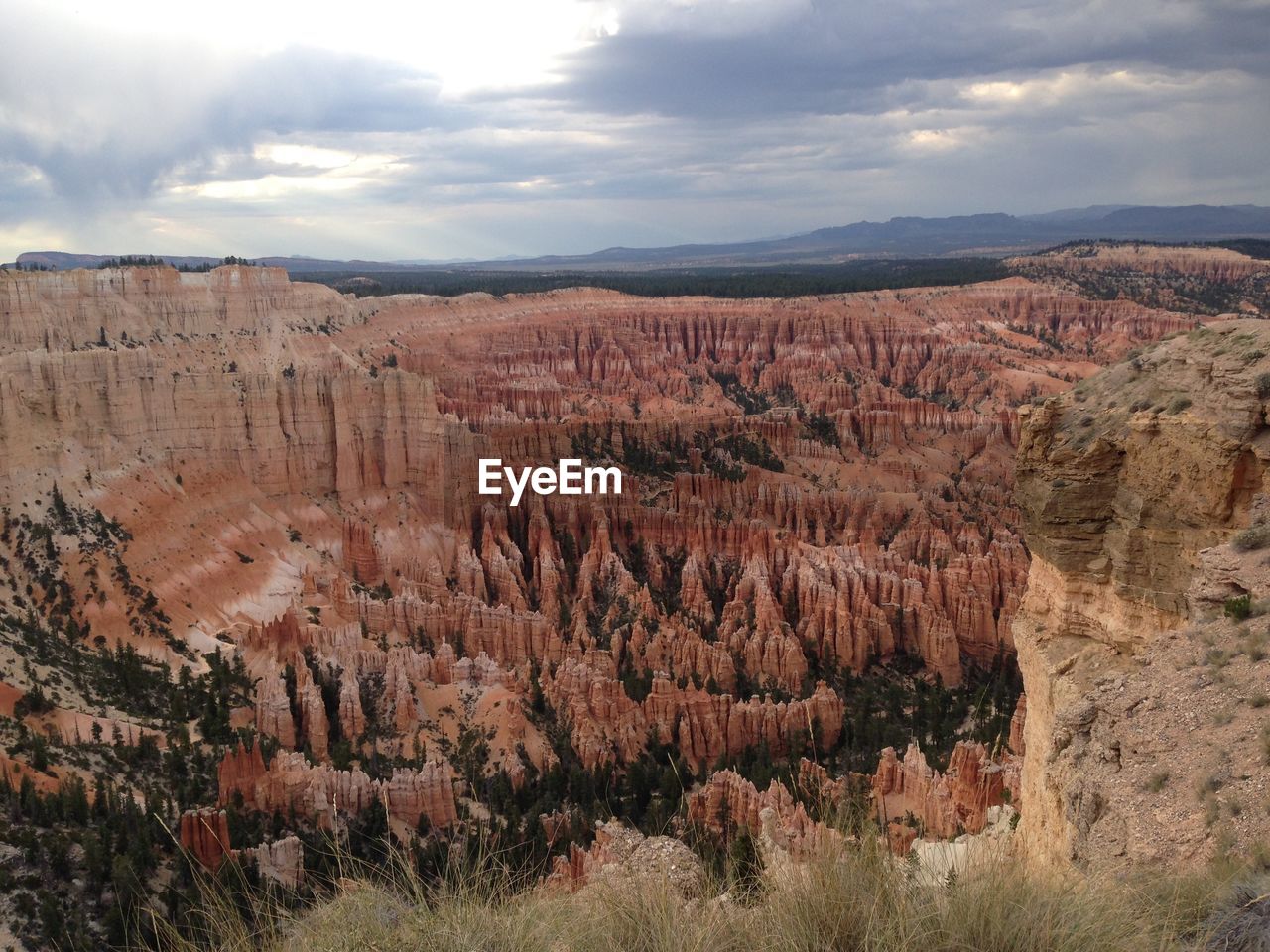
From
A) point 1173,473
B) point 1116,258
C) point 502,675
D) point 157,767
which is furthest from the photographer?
point 1116,258

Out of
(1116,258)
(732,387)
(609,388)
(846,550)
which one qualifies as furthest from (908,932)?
(1116,258)

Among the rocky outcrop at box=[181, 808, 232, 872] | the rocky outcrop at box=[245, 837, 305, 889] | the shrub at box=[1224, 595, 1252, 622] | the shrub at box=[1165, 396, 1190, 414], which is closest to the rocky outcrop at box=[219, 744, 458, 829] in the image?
the rocky outcrop at box=[245, 837, 305, 889]

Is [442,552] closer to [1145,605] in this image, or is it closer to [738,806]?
[738,806]

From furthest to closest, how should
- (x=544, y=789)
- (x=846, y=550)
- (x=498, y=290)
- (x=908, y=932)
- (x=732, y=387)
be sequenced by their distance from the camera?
(x=498, y=290) → (x=732, y=387) → (x=846, y=550) → (x=544, y=789) → (x=908, y=932)

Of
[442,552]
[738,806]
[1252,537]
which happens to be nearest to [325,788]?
[738,806]

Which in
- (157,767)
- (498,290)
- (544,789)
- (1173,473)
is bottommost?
(544,789)

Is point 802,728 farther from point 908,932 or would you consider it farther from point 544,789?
point 908,932

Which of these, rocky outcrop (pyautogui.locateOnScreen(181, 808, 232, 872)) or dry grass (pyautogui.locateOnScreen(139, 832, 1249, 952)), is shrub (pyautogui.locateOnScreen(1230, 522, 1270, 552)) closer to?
dry grass (pyautogui.locateOnScreen(139, 832, 1249, 952))

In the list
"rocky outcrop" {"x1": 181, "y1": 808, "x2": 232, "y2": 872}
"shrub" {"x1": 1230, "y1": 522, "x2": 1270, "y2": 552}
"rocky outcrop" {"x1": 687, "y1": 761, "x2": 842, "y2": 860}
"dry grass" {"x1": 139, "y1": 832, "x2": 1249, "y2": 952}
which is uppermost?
"shrub" {"x1": 1230, "y1": 522, "x2": 1270, "y2": 552}
